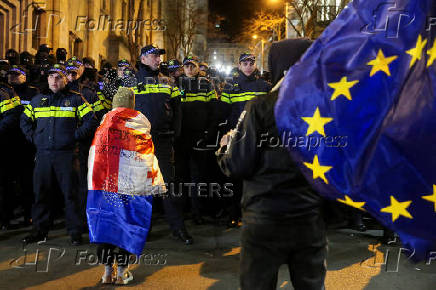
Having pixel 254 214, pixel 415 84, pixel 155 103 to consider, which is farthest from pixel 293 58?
pixel 155 103

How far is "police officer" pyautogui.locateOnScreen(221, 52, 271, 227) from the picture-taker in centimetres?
785

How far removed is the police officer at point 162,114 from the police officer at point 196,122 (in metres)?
1.21

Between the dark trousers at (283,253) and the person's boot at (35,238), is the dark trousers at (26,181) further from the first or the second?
the dark trousers at (283,253)

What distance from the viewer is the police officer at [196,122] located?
831 cm

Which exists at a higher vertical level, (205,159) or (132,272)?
(205,159)

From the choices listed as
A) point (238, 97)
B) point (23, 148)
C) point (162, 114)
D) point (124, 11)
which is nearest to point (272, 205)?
point (162, 114)

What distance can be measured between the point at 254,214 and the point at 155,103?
425 cm

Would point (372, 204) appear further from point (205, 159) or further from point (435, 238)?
point (205, 159)

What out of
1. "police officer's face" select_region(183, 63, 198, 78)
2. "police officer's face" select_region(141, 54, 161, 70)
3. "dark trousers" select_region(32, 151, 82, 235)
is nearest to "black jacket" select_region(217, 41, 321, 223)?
"police officer's face" select_region(141, 54, 161, 70)

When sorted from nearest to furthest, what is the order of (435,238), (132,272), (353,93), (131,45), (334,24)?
(435,238), (353,93), (334,24), (132,272), (131,45)

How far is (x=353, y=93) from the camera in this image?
2.41 metres

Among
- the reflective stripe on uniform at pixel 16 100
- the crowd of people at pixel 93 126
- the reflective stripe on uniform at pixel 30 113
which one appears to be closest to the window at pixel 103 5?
the crowd of people at pixel 93 126

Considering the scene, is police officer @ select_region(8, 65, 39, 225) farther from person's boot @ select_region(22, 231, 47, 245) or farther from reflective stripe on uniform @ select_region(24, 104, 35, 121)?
person's boot @ select_region(22, 231, 47, 245)

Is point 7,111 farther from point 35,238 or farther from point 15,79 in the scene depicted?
point 35,238
